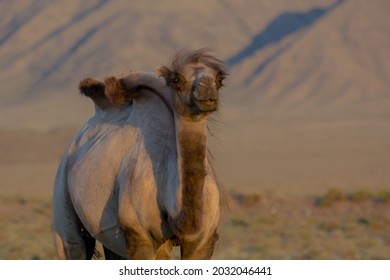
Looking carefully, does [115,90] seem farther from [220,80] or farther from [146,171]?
[220,80]

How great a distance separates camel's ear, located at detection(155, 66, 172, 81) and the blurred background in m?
0.80

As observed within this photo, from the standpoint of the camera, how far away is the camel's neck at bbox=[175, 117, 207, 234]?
748 cm

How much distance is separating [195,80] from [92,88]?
1931 millimetres

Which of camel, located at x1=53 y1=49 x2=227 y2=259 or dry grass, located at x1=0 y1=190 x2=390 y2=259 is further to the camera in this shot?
A: dry grass, located at x1=0 y1=190 x2=390 y2=259

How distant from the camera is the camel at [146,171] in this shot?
24.6 feet

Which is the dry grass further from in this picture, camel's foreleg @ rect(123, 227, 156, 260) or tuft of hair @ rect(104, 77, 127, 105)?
camel's foreleg @ rect(123, 227, 156, 260)

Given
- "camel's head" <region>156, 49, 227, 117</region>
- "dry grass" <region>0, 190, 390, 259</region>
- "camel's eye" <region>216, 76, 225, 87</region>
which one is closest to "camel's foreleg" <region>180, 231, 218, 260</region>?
"camel's head" <region>156, 49, 227, 117</region>

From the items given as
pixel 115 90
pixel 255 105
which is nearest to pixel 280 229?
pixel 115 90

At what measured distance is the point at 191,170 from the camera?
24.6 feet

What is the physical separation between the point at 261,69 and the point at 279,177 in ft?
210

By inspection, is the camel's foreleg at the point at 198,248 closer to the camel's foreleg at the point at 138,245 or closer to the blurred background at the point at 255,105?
the camel's foreleg at the point at 138,245

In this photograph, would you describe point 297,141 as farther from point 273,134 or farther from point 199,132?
point 199,132

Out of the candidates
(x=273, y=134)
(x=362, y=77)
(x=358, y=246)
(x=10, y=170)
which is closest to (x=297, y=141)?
(x=273, y=134)

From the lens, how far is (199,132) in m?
7.46
